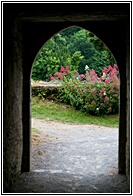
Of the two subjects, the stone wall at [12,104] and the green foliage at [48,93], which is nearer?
the stone wall at [12,104]

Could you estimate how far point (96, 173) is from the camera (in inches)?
223

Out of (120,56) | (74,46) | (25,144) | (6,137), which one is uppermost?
(74,46)

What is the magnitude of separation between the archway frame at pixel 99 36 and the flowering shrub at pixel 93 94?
→ 614 centimetres

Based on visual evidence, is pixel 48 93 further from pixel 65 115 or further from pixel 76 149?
pixel 76 149

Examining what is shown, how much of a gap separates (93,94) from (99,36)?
6.61 m

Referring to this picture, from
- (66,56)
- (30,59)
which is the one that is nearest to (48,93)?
(66,56)

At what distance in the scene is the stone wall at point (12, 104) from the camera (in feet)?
13.3

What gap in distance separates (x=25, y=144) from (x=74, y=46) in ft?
52.6

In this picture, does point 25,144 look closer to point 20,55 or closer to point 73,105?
point 20,55

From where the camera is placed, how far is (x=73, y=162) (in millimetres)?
6441

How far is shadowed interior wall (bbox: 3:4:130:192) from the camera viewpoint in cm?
440

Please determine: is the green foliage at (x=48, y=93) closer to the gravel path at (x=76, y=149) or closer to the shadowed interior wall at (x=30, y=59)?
the gravel path at (x=76, y=149)

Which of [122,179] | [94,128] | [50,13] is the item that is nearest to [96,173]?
[122,179]

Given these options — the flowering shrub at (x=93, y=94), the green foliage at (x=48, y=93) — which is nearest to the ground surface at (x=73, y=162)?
the flowering shrub at (x=93, y=94)
